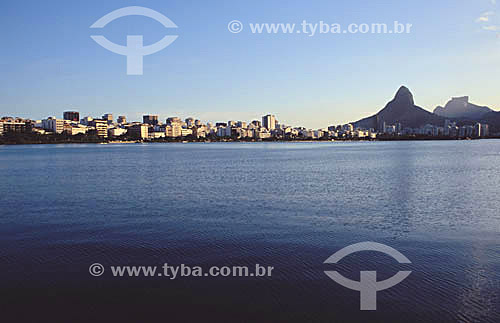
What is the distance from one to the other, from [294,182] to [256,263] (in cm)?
2114

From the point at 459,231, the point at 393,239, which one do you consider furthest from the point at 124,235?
the point at 459,231

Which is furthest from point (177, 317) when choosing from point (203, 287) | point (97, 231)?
point (97, 231)

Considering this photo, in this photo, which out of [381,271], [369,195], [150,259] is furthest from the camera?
[369,195]

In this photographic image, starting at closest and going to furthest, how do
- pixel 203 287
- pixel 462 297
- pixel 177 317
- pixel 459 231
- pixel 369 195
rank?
pixel 177 317 < pixel 462 297 < pixel 203 287 < pixel 459 231 < pixel 369 195

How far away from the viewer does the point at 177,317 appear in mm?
8695

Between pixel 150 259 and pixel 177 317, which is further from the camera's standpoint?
pixel 150 259

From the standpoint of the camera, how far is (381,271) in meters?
11.3

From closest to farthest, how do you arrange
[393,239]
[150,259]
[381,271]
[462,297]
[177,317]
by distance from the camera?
[177,317] < [462,297] < [381,271] < [150,259] < [393,239]

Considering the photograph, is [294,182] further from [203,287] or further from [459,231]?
[203,287]

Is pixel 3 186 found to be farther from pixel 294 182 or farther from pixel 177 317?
pixel 177 317

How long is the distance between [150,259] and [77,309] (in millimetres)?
3506

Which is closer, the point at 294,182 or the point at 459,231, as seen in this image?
the point at 459,231

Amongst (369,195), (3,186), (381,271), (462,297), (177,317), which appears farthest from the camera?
(3,186)

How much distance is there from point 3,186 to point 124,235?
23422mm
